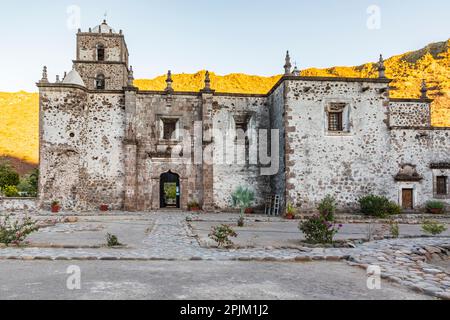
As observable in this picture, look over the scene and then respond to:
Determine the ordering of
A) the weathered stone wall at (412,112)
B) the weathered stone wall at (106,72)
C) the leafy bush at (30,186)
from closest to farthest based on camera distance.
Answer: the leafy bush at (30,186)
the weathered stone wall at (412,112)
the weathered stone wall at (106,72)

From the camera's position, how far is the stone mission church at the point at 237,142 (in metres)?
20.4

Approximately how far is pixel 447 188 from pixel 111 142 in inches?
724

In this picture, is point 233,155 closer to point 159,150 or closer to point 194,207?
point 194,207

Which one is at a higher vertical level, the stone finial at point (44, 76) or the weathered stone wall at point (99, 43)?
the weathered stone wall at point (99, 43)

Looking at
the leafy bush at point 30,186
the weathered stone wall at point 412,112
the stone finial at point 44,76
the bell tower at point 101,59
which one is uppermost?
the bell tower at point 101,59

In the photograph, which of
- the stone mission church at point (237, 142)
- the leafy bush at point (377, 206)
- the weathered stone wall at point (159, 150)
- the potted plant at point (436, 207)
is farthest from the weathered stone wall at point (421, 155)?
the weathered stone wall at point (159, 150)

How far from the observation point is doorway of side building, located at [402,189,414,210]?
69.0ft

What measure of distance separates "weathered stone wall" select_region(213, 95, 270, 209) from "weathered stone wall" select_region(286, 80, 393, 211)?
10.3ft

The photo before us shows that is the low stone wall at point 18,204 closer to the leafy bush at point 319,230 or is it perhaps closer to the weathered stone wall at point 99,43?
the weathered stone wall at point 99,43

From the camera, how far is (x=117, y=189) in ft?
72.1

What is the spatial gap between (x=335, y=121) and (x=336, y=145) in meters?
1.41

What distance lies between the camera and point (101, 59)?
1172 inches

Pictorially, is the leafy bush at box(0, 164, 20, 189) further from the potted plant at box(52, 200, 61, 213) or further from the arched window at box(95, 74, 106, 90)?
the arched window at box(95, 74, 106, 90)

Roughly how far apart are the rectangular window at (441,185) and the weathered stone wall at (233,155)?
905 cm
